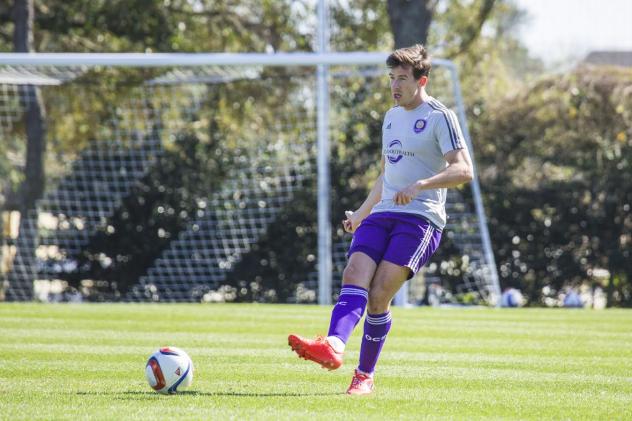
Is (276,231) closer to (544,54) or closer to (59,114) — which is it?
(59,114)

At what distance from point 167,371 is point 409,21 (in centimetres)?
1590

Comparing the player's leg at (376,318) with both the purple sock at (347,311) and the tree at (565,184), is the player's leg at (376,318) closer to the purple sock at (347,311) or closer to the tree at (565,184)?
the purple sock at (347,311)

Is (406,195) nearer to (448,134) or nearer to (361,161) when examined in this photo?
(448,134)

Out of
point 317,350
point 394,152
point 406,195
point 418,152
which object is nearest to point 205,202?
point 394,152

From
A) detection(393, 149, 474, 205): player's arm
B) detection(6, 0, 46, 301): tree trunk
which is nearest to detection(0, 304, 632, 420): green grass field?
detection(393, 149, 474, 205): player's arm

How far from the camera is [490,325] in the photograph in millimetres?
13234

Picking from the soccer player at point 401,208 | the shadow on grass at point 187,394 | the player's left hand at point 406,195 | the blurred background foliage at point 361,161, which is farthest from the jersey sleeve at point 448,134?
the blurred background foliage at point 361,161

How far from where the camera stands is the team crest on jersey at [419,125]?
6.87 meters

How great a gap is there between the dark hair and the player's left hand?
0.83 metres

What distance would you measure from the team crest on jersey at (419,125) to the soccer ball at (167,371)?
6.59ft

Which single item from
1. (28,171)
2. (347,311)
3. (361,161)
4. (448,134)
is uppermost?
(448,134)

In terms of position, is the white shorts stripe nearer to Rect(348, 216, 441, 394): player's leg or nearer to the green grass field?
Rect(348, 216, 441, 394): player's leg

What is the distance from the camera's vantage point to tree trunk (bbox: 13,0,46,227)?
846 inches

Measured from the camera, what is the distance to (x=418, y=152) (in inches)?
272
